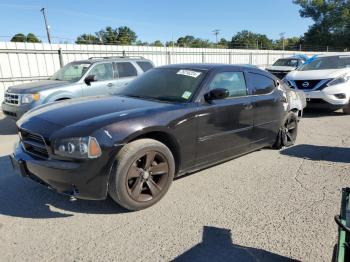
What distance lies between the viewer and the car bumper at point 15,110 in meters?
7.20


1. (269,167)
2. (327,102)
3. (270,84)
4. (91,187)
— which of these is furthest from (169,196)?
(327,102)

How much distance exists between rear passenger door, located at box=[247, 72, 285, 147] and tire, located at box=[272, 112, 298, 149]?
0.72ft

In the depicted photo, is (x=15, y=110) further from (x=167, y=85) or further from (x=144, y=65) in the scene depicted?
(x=167, y=85)

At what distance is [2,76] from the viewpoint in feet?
36.2

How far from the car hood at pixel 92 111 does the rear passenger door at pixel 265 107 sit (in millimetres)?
1642

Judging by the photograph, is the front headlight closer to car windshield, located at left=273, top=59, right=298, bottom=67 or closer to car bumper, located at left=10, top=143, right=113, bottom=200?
car bumper, located at left=10, top=143, right=113, bottom=200

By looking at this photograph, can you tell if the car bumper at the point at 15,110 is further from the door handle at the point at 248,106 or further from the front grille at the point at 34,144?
the door handle at the point at 248,106

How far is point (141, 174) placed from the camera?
346 cm

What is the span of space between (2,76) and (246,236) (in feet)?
35.3

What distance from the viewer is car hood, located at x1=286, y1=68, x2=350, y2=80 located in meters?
8.88

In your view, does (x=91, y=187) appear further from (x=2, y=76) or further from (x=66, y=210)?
(x=2, y=76)

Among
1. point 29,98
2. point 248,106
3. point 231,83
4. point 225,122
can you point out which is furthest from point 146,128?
point 29,98

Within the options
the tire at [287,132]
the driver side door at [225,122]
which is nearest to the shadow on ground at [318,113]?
the tire at [287,132]

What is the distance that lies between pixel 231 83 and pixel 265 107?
840 millimetres
